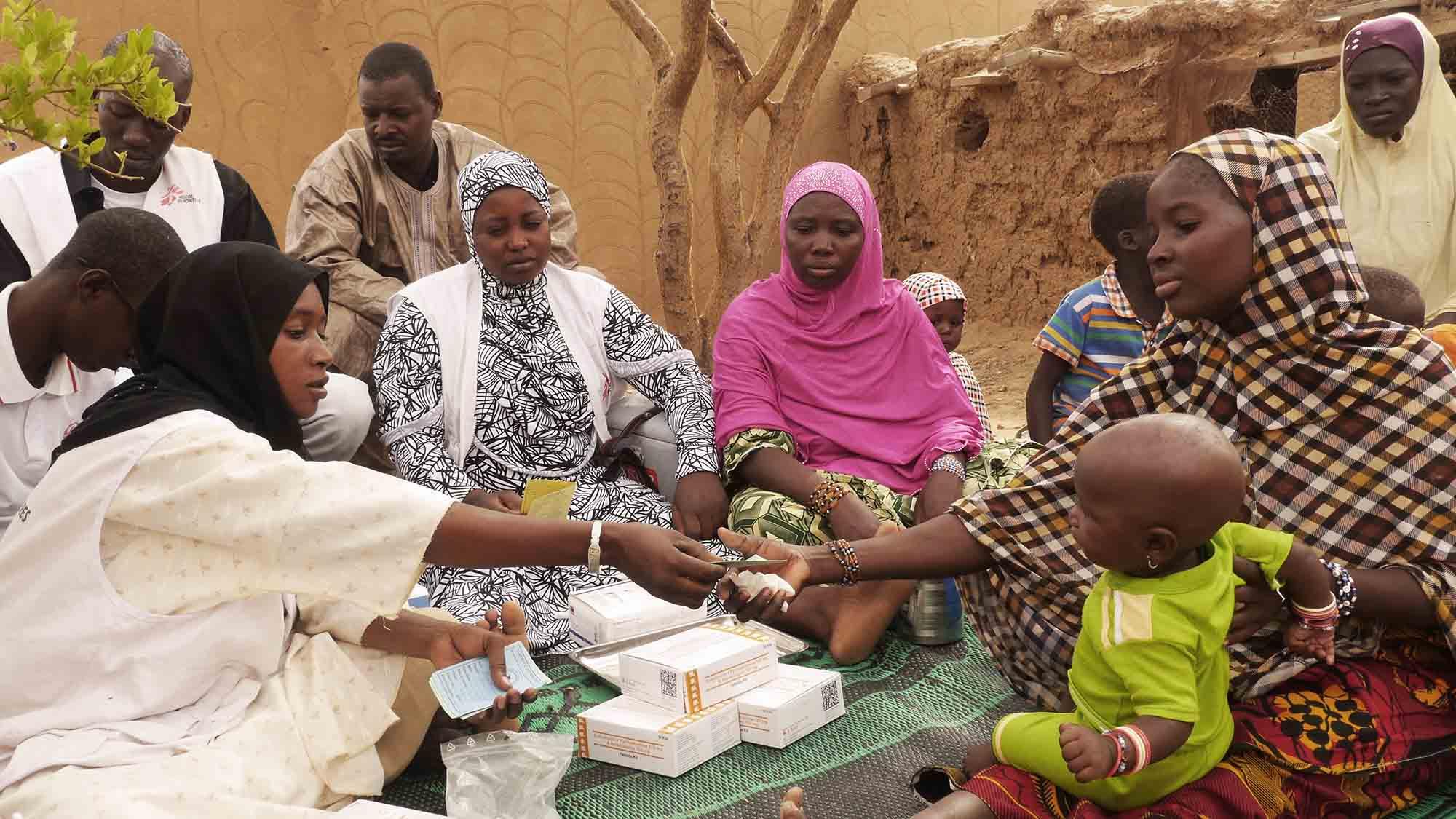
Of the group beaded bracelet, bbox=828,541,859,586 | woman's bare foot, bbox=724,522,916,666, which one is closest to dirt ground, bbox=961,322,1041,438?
woman's bare foot, bbox=724,522,916,666

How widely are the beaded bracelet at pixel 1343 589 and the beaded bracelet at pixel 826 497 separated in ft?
5.81

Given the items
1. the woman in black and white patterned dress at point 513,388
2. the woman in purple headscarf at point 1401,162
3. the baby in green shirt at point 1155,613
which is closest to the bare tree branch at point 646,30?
the woman in black and white patterned dress at point 513,388

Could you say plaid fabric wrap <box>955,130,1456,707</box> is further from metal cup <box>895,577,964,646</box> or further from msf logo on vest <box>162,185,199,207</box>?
msf logo on vest <box>162,185,199,207</box>

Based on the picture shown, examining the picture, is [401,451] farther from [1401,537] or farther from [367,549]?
[1401,537]

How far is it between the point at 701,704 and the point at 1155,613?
124 centimetres

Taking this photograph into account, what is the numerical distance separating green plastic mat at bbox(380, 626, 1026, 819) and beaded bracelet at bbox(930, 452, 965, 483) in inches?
29.1

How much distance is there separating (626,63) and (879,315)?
6780 millimetres

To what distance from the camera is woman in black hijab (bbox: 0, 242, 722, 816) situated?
216cm

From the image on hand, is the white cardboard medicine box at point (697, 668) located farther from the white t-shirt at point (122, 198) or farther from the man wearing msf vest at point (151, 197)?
the white t-shirt at point (122, 198)

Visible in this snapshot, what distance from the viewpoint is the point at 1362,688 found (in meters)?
2.43

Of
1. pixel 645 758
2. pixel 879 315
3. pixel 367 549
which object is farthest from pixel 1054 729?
pixel 879 315

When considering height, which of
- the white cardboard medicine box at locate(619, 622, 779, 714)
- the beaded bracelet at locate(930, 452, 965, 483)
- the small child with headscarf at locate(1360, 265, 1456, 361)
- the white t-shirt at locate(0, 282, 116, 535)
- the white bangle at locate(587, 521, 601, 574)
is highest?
the white t-shirt at locate(0, 282, 116, 535)

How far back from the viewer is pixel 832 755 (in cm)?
296

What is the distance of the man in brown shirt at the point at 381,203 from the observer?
16.3 ft
